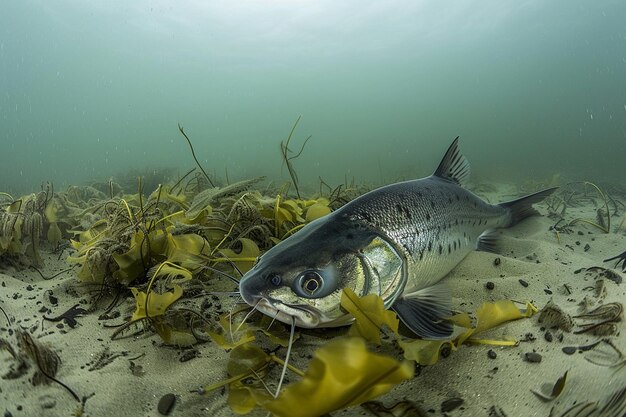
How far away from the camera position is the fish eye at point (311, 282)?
1621mm

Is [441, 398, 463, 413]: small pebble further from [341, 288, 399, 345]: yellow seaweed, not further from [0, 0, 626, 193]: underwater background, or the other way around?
[0, 0, 626, 193]: underwater background

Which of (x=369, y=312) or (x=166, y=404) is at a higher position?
(x=369, y=312)

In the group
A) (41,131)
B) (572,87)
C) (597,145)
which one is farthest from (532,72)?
(41,131)

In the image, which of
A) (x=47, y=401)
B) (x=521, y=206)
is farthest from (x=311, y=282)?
(x=521, y=206)

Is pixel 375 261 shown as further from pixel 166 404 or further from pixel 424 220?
pixel 166 404

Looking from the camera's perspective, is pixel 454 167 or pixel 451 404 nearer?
pixel 451 404

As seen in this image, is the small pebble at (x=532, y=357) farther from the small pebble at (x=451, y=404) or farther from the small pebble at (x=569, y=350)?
the small pebble at (x=451, y=404)

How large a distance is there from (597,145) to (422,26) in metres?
37.2

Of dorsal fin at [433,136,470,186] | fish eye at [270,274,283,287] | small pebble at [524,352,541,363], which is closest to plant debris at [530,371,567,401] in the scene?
small pebble at [524,352,541,363]

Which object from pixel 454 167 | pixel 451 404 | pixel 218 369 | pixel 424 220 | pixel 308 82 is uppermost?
pixel 308 82

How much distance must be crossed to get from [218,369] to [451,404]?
1.04 meters

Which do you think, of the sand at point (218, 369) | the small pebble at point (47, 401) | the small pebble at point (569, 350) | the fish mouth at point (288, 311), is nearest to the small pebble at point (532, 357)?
the sand at point (218, 369)

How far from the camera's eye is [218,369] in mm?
1663

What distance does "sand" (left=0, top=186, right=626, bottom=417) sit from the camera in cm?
134
